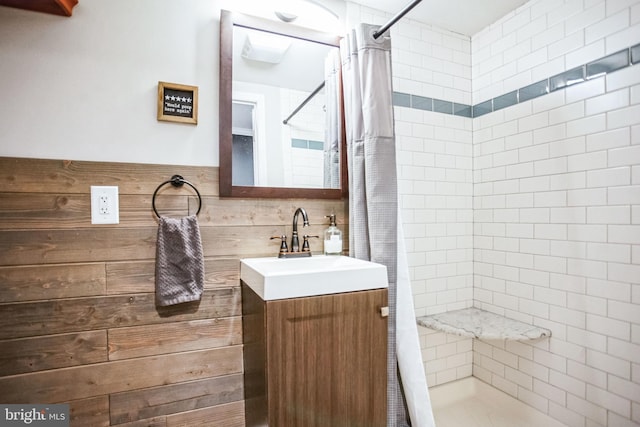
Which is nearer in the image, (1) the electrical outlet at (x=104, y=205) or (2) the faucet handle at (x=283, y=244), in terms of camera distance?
(1) the electrical outlet at (x=104, y=205)

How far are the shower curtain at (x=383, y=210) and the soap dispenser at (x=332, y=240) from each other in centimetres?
9

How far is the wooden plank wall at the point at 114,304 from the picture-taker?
1.29 metres

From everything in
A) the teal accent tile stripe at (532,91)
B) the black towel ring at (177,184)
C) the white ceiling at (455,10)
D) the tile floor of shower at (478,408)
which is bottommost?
the tile floor of shower at (478,408)

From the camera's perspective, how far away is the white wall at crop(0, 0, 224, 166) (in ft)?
4.27

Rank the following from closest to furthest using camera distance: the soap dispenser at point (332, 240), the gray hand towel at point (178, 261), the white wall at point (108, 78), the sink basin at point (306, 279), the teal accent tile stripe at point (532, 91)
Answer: the sink basin at point (306, 279) → the white wall at point (108, 78) → the gray hand towel at point (178, 261) → the teal accent tile stripe at point (532, 91) → the soap dispenser at point (332, 240)

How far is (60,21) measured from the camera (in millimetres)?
1349

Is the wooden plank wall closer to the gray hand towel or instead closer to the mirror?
the gray hand towel

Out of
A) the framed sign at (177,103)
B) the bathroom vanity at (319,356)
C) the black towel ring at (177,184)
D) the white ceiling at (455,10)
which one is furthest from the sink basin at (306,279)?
the white ceiling at (455,10)

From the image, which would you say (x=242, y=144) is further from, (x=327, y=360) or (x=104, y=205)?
(x=327, y=360)

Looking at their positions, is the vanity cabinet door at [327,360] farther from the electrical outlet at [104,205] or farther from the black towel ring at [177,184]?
the electrical outlet at [104,205]

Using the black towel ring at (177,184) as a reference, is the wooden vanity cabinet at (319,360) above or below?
below

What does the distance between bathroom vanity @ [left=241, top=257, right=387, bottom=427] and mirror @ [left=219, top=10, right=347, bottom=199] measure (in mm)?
553

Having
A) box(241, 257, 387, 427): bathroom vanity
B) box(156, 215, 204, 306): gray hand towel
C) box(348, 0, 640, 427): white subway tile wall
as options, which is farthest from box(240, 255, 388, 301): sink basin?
box(348, 0, 640, 427): white subway tile wall

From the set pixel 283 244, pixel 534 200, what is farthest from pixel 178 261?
pixel 534 200
